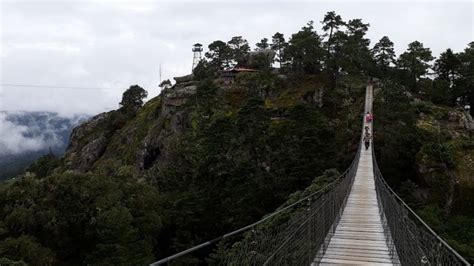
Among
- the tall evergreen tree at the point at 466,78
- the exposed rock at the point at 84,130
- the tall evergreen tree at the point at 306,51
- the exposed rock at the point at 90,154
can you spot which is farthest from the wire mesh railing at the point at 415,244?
the exposed rock at the point at 84,130

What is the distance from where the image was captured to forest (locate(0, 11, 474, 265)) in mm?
20750

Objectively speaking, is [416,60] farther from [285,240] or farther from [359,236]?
[285,240]

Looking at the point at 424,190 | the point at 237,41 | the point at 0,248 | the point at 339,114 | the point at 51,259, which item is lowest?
the point at 51,259

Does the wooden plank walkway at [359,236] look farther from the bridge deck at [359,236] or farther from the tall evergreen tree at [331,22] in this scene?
the tall evergreen tree at [331,22]

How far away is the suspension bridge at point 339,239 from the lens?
414 cm

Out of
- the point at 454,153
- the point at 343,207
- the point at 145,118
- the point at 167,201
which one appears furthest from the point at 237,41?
the point at 343,207

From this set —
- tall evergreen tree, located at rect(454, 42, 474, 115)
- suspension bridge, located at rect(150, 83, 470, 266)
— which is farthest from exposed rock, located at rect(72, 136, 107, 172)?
suspension bridge, located at rect(150, 83, 470, 266)

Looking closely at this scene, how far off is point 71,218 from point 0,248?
4.74 m

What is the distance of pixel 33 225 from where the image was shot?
19641mm

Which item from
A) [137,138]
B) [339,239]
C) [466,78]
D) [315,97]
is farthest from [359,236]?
[137,138]

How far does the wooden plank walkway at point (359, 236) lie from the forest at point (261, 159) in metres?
7.20

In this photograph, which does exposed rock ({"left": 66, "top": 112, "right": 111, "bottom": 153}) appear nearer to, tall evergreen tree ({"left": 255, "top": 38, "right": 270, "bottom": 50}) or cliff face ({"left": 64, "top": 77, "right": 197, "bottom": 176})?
cliff face ({"left": 64, "top": 77, "right": 197, "bottom": 176})

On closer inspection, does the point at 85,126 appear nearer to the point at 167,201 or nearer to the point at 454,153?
the point at 167,201

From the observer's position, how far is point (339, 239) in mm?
7996
